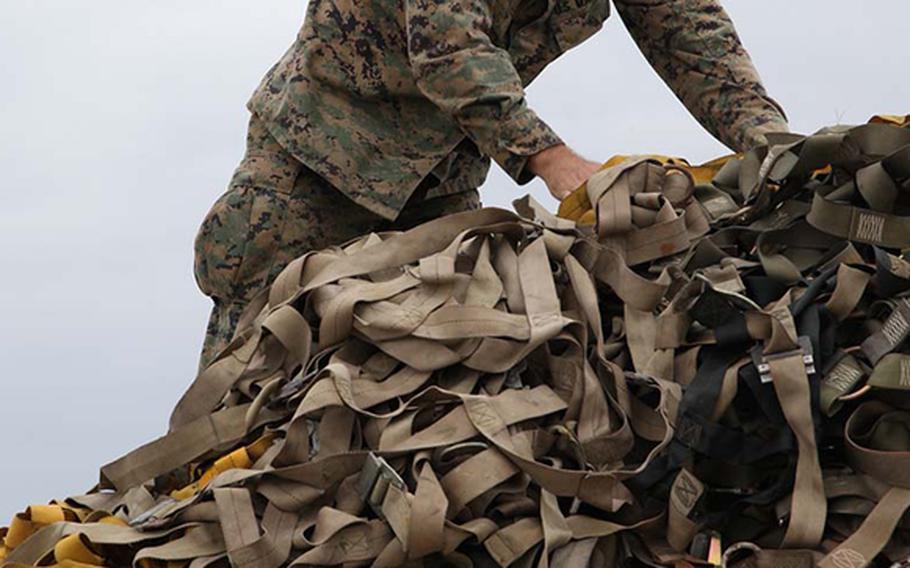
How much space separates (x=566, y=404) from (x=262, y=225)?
1961 mm

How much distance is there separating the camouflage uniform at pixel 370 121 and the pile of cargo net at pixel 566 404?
4.64 feet

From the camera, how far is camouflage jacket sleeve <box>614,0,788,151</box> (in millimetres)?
3898

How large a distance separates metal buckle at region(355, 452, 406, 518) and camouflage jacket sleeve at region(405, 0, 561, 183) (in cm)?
149

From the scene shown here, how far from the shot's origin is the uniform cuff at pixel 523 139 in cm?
335

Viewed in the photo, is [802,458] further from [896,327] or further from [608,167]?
[608,167]

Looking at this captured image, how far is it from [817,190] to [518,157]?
1.09 m

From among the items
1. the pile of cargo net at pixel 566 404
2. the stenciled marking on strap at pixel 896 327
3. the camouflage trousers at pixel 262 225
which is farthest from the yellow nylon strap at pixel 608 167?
the camouflage trousers at pixel 262 225

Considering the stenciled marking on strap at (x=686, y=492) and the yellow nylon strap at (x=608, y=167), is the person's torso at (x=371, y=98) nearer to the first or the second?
the yellow nylon strap at (x=608, y=167)

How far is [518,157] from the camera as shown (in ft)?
11.1

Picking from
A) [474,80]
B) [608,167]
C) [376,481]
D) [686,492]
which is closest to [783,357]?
[686,492]

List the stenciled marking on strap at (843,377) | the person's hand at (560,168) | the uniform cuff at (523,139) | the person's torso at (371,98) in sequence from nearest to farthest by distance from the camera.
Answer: the stenciled marking on strap at (843,377) < the person's hand at (560,168) < the uniform cuff at (523,139) < the person's torso at (371,98)

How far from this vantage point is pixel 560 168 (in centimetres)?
330

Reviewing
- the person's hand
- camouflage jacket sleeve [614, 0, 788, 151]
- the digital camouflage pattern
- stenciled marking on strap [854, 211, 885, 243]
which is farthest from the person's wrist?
stenciled marking on strap [854, 211, 885, 243]

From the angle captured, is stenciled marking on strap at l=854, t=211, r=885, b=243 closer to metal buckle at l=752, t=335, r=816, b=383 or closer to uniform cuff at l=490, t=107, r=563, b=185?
metal buckle at l=752, t=335, r=816, b=383
